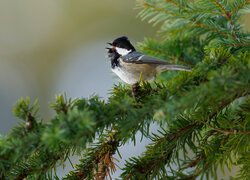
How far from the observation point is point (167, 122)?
1.07 m

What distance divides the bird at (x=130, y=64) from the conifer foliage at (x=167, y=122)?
0.59 metres

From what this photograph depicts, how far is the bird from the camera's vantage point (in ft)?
6.77

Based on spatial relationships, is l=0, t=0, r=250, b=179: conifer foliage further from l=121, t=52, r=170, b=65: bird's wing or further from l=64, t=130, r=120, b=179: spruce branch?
l=121, t=52, r=170, b=65: bird's wing

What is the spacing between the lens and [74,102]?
0.93 m

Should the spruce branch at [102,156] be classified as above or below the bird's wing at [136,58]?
below

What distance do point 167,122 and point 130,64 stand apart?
1232mm

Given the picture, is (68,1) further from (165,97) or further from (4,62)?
(165,97)

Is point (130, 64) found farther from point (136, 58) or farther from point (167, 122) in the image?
point (167, 122)

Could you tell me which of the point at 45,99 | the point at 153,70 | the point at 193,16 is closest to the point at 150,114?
the point at 193,16

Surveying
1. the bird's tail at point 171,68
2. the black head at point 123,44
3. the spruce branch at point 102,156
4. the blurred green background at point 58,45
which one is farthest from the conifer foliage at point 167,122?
the blurred green background at point 58,45

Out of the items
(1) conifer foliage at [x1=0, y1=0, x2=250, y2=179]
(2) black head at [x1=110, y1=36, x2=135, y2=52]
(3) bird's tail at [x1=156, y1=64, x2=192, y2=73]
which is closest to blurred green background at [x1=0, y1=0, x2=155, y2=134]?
(2) black head at [x1=110, y1=36, x2=135, y2=52]

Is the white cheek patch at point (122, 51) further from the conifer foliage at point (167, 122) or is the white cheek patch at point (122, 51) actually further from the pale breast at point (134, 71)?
the conifer foliage at point (167, 122)

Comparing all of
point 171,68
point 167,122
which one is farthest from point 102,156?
point 171,68

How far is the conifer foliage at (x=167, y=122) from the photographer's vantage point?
0.84 m
